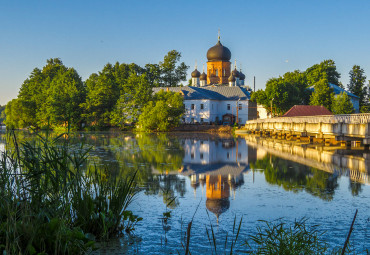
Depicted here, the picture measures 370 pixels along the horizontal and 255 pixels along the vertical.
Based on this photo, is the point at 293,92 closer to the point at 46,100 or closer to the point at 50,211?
the point at 46,100

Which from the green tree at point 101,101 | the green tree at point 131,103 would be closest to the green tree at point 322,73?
the green tree at point 131,103

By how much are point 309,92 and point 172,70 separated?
40934 millimetres

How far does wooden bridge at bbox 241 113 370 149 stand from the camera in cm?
2522

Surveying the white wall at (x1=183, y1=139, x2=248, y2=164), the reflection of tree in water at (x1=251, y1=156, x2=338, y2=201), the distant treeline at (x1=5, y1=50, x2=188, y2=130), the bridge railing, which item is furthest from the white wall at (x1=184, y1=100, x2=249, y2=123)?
the reflection of tree in water at (x1=251, y1=156, x2=338, y2=201)

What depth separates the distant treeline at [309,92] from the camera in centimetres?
7544

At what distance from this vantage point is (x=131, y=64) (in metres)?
102

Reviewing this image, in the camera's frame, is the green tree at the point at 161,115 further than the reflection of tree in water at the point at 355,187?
Yes

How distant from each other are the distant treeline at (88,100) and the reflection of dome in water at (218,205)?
6088cm

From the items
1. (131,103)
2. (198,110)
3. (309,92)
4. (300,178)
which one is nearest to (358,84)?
(309,92)

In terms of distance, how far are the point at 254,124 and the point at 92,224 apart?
5839 centimetres

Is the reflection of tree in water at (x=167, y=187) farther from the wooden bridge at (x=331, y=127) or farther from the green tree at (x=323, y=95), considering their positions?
the green tree at (x=323, y=95)

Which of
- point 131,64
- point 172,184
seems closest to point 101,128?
point 131,64

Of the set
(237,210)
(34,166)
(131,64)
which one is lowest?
(237,210)

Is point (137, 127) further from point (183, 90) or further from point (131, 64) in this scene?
point (131, 64)
